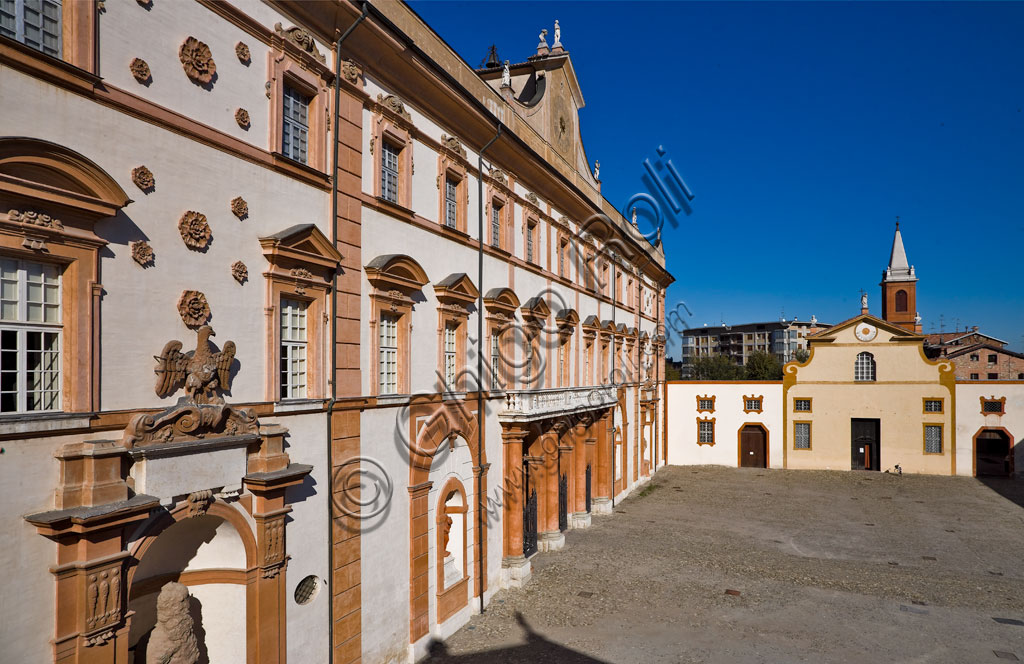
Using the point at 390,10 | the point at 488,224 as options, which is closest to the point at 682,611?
the point at 488,224

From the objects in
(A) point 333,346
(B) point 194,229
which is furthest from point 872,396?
(B) point 194,229

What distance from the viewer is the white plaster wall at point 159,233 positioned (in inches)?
276

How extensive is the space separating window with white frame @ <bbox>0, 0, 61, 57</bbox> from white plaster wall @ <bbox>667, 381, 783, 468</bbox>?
137ft

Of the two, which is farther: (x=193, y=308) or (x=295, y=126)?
(x=295, y=126)

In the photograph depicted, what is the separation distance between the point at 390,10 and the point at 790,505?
2806cm

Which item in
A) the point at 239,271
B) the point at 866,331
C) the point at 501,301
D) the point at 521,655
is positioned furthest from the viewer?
the point at 866,331

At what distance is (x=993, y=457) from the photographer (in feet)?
139

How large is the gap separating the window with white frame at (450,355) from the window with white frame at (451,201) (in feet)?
8.49

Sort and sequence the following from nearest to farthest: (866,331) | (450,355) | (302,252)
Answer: (302,252)
(450,355)
(866,331)

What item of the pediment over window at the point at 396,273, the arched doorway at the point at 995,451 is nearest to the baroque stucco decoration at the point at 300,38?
the pediment over window at the point at 396,273

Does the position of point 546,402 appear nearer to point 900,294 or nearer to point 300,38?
point 300,38

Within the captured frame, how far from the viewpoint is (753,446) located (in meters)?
42.5

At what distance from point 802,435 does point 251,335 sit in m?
40.1

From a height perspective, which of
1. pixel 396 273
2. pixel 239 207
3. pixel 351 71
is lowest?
pixel 396 273
